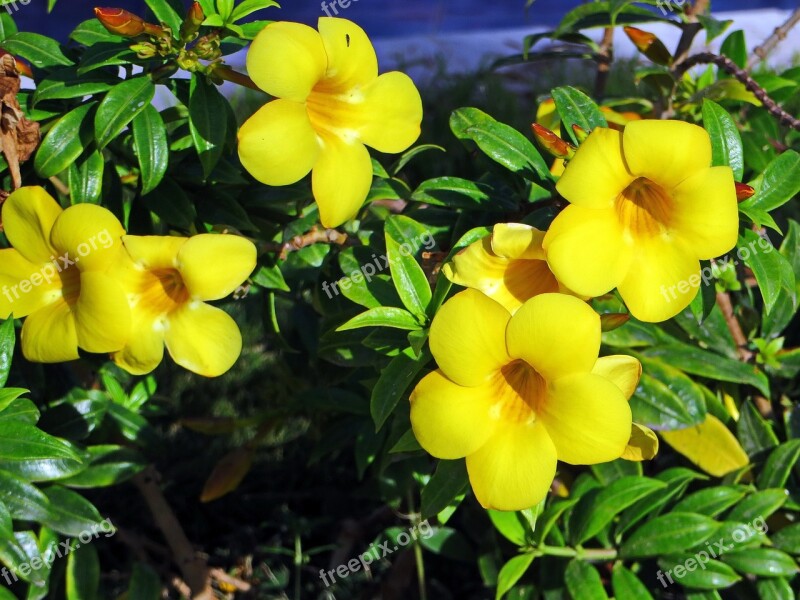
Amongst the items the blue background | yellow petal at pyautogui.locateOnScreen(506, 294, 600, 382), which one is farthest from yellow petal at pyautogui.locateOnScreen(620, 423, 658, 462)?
the blue background

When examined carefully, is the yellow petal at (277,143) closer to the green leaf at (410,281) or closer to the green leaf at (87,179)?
the green leaf at (410,281)

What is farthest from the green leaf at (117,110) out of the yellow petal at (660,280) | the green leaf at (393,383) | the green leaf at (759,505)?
the green leaf at (759,505)

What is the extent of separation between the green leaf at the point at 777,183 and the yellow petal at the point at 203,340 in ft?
2.66

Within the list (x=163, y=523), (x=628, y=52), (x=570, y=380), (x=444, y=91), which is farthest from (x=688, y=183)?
(x=628, y=52)

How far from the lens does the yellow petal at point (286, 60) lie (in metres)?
1.10

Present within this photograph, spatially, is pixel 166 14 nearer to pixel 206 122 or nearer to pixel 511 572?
pixel 206 122

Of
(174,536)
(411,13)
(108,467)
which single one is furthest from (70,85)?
(411,13)

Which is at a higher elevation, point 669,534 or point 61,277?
point 61,277

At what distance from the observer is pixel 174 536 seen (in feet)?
6.25

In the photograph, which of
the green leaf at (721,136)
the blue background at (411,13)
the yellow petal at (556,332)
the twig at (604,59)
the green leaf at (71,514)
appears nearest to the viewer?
the yellow petal at (556,332)

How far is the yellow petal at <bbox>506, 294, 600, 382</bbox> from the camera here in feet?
3.31

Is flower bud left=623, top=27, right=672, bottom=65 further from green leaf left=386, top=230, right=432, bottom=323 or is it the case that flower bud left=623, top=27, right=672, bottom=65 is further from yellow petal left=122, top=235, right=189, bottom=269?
yellow petal left=122, top=235, right=189, bottom=269

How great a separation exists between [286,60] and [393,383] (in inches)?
17.9

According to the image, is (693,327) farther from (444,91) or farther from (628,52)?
(628,52)
